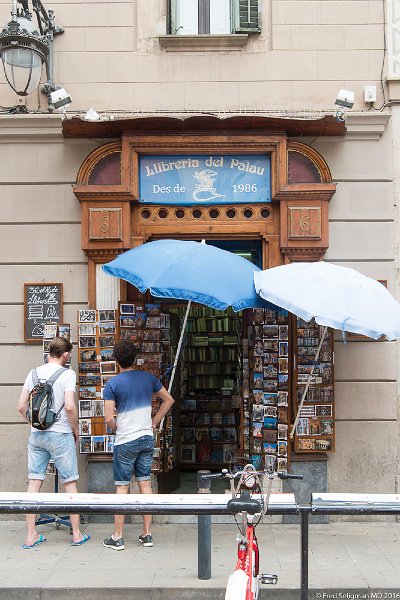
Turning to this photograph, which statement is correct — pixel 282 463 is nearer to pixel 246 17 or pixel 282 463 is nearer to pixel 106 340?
pixel 106 340

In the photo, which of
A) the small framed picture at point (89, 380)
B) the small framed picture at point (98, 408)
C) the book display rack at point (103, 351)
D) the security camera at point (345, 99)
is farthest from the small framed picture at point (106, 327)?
the security camera at point (345, 99)

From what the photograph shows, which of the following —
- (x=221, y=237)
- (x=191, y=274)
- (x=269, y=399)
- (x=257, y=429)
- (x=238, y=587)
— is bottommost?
(x=238, y=587)

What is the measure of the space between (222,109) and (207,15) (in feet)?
4.24

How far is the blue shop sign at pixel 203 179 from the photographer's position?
908 centimetres

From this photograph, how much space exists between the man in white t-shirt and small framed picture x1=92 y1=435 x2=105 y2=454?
1027mm

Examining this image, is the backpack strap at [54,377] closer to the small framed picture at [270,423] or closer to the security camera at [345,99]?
the small framed picture at [270,423]

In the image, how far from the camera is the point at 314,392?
8.79m

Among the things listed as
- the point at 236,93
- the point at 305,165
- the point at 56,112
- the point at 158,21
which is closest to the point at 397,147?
the point at 305,165

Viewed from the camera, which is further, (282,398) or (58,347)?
(282,398)

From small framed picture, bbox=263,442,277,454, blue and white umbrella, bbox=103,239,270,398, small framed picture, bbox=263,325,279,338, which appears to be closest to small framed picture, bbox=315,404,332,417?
small framed picture, bbox=263,442,277,454

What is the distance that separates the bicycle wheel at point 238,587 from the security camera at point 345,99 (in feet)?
19.0

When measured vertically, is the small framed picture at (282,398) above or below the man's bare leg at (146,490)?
above

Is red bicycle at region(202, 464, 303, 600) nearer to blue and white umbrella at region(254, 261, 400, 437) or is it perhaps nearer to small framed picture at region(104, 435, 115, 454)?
blue and white umbrella at region(254, 261, 400, 437)

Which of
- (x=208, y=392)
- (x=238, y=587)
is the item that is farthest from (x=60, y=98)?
(x=238, y=587)
